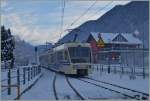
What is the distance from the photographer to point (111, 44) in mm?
60094

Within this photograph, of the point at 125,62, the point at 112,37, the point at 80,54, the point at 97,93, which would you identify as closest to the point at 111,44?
the point at 112,37

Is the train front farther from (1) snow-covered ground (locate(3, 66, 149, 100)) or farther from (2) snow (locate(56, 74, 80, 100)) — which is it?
(2) snow (locate(56, 74, 80, 100))

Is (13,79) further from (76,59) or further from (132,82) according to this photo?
(76,59)

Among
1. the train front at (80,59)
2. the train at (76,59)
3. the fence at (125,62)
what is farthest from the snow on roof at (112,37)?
the train front at (80,59)

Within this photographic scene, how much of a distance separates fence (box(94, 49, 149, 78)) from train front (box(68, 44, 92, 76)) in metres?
2.54

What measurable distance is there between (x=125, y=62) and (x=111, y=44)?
17.4 metres

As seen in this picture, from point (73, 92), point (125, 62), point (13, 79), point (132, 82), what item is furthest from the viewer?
point (125, 62)

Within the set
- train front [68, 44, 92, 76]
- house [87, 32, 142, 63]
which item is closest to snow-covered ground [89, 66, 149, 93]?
train front [68, 44, 92, 76]

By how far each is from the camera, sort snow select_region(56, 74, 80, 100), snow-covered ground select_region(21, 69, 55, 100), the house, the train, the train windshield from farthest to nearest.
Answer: the house < the train windshield < the train < snow select_region(56, 74, 80, 100) < snow-covered ground select_region(21, 69, 55, 100)

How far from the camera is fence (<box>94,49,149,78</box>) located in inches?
1389

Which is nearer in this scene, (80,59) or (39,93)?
(39,93)

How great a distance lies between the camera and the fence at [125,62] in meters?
35.3

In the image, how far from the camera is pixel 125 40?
66.4 meters

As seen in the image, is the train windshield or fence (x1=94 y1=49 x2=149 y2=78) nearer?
the train windshield
